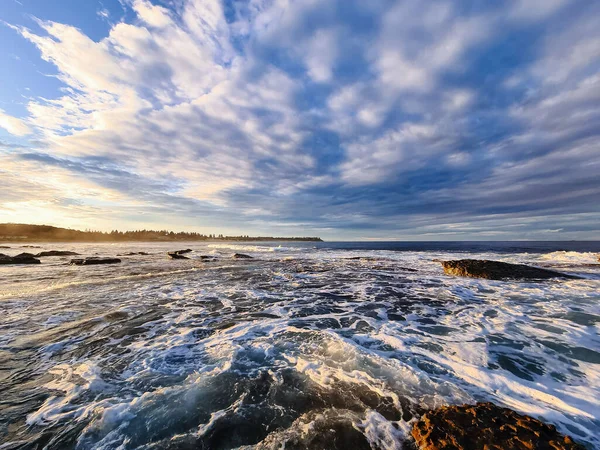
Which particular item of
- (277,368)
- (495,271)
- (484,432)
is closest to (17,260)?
(277,368)

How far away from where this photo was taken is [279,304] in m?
8.91

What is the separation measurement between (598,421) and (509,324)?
13.2 ft

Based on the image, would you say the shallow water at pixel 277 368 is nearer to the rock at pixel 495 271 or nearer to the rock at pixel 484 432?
the rock at pixel 484 432

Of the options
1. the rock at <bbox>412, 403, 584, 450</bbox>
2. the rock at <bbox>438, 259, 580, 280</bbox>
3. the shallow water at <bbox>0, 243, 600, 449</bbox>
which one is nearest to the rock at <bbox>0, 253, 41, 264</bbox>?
the shallow water at <bbox>0, 243, 600, 449</bbox>

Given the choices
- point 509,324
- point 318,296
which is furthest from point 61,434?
point 509,324

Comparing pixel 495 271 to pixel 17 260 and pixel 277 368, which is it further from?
pixel 17 260

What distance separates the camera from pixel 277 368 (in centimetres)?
445

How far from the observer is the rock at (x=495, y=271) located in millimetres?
14217

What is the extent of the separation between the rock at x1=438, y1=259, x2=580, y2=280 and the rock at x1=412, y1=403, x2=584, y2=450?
13.8 meters

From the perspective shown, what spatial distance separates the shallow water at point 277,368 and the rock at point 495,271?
5404 millimetres

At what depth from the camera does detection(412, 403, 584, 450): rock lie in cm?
251

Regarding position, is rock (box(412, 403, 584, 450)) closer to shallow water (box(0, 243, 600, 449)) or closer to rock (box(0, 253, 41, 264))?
shallow water (box(0, 243, 600, 449))

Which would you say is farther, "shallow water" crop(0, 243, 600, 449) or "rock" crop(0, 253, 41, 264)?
"rock" crop(0, 253, 41, 264)

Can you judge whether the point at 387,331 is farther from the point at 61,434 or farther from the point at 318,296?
the point at 61,434
